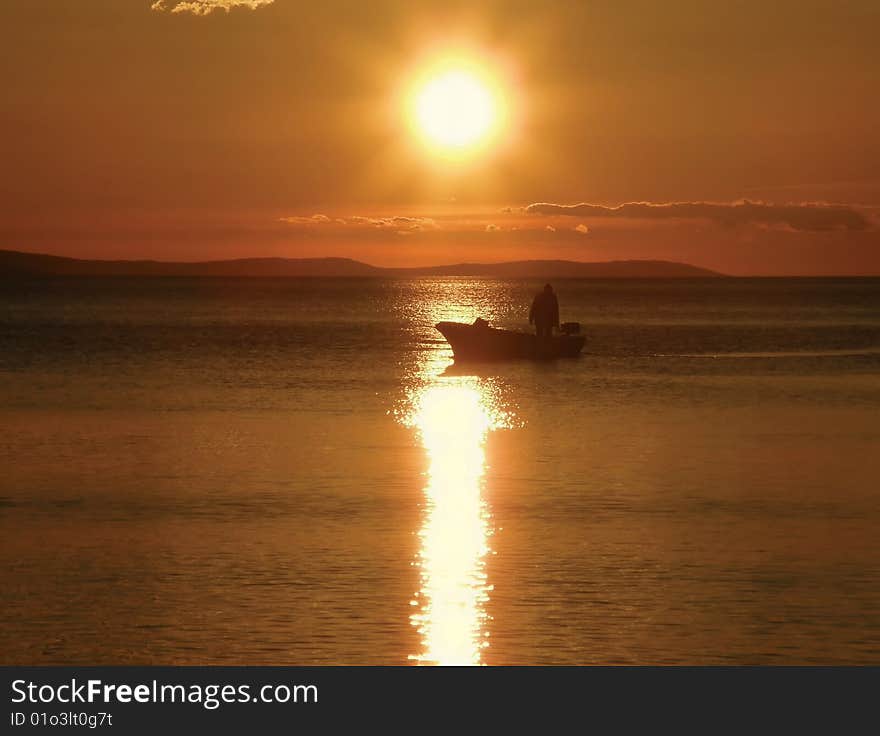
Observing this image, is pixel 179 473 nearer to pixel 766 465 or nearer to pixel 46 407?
pixel 766 465

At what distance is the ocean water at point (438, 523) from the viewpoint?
1384 cm

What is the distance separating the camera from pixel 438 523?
63.7 ft

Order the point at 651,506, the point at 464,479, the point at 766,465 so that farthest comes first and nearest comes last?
the point at 766,465 → the point at 464,479 → the point at 651,506

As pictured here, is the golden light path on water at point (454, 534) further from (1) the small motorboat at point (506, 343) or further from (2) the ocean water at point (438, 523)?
(1) the small motorboat at point (506, 343)

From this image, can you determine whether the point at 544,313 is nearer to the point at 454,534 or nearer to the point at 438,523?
the point at 438,523

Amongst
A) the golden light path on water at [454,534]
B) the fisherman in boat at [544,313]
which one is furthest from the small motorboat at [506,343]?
the golden light path on water at [454,534]

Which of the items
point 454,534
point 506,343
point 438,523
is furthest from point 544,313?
point 454,534

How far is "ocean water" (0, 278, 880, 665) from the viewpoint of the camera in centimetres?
1384

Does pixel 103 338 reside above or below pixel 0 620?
above

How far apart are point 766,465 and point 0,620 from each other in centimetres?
1461

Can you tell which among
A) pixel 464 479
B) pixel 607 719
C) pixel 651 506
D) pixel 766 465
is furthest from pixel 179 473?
pixel 607 719

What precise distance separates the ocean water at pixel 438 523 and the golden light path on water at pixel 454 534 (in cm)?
5

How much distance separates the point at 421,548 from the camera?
17656 millimetres

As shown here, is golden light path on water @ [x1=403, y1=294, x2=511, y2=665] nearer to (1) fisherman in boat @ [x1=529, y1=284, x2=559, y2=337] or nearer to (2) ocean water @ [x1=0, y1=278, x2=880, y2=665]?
(2) ocean water @ [x1=0, y1=278, x2=880, y2=665]
